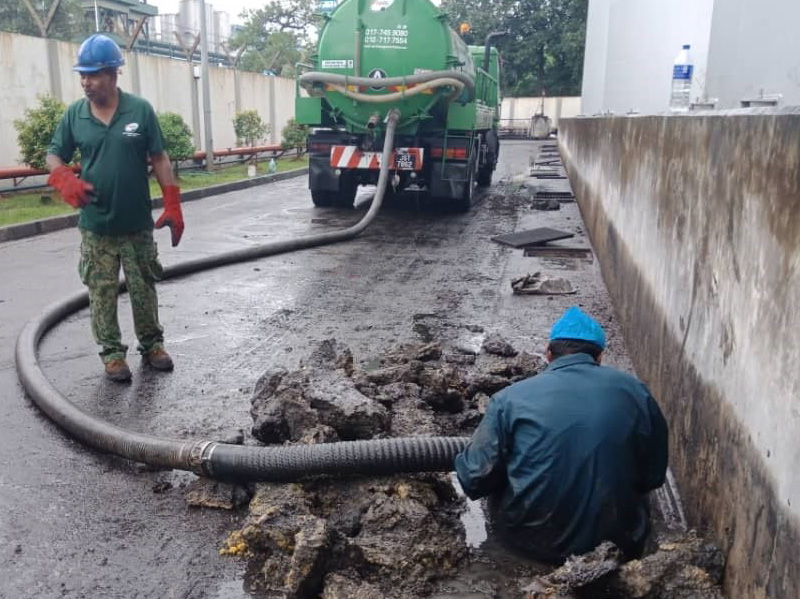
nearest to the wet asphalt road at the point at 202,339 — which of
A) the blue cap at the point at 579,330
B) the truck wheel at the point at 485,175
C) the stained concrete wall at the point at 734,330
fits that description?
the stained concrete wall at the point at 734,330

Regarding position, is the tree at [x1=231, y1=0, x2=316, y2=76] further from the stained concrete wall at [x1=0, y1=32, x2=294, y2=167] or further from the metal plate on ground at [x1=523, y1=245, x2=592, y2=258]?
the metal plate on ground at [x1=523, y1=245, x2=592, y2=258]

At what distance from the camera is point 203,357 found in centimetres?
488

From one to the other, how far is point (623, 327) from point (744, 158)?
9.54 feet

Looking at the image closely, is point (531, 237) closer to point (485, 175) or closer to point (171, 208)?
point (171, 208)

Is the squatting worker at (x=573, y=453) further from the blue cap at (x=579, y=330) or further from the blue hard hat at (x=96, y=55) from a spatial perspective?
the blue hard hat at (x=96, y=55)

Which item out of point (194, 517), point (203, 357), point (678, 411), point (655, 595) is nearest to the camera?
point (655, 595)

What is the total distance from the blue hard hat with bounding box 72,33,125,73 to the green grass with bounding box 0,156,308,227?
5908 mm

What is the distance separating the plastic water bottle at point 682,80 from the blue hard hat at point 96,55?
395 cm

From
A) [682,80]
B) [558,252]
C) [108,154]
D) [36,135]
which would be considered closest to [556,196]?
[558,252]

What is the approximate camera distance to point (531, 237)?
29.9 ft

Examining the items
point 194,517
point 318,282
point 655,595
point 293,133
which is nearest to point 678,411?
point 655,595

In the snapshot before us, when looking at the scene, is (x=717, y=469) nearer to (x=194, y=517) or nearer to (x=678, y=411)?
(x=678, y=411)

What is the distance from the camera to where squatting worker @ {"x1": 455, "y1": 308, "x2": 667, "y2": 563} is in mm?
2490

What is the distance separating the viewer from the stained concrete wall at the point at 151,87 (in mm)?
13391
